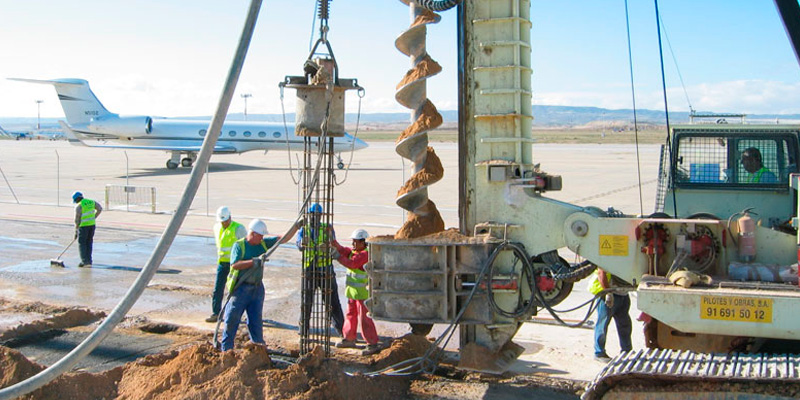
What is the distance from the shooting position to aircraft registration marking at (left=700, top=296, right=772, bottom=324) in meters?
5.23

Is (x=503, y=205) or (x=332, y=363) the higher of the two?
(x=503, y=205)

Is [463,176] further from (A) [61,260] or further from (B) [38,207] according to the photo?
(B) [38,207]

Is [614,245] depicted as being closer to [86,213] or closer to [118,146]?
[86,213]

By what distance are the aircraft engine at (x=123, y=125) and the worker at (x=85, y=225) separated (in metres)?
31.6

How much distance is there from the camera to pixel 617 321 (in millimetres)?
8422

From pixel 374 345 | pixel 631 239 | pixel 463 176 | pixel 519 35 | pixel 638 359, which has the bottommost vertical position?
pixel 374 345

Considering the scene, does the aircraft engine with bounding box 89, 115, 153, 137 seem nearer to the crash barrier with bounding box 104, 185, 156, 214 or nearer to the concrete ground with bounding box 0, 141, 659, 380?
the concrete ground with bounding box 0, 141, 659, 380

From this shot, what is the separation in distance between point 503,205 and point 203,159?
9.23ft

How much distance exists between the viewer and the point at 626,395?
5266 millimetres

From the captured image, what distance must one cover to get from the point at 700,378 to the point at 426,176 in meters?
2.89

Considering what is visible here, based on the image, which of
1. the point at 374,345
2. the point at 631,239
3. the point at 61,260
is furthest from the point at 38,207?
the point at 631,239

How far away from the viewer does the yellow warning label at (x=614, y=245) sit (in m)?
6.36

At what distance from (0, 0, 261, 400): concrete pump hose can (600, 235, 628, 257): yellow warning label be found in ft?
10.6

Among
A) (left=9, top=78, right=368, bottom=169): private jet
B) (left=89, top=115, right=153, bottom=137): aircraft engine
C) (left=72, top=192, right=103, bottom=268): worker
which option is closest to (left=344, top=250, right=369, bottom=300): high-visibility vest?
(left=72, top=192, right=103, bottom=268): worker
